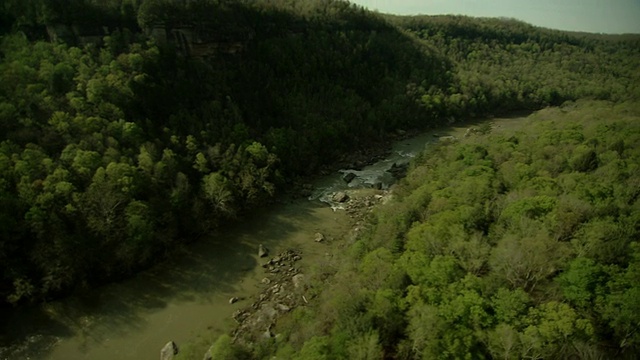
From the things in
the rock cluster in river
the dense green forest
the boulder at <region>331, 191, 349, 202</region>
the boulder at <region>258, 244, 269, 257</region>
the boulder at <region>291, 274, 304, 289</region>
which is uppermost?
the dense green forest

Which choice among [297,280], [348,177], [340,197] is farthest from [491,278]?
[348,177]

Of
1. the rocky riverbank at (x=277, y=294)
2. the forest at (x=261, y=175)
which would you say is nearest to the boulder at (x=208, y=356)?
the rocky riverbank at (x=277, y=294)

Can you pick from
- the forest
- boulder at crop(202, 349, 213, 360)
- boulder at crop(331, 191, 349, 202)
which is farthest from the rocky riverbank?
boulder at crop(331, 191, 349, 202)

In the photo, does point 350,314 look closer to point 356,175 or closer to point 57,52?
point 356,175

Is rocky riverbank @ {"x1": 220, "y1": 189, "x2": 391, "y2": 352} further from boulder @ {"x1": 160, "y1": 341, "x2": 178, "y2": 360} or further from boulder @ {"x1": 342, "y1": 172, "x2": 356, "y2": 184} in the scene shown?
boulder @ {"x1": 342, "y1": 172, "x2": 356, "y2": 184}

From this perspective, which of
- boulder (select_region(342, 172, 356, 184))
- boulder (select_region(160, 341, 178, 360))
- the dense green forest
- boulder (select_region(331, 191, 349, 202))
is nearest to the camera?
the dense green forest

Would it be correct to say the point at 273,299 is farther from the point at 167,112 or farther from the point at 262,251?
the point at 167,112

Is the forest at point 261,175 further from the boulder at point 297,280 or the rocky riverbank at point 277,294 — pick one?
the boulder at point 297,280

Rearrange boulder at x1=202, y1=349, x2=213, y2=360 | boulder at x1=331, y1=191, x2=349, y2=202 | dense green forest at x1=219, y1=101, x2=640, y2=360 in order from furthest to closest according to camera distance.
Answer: boulder at x1=331, y1=191, x2=349, y2=202
boulder at x1=202, y1=349, x2=213, y2=360
dense green forest at x1=219, y1=101, x2=640, y2=360
